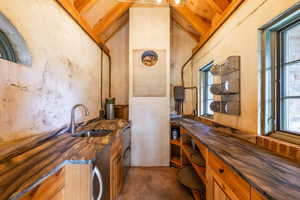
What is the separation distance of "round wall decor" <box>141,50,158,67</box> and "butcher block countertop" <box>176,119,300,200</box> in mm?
1994

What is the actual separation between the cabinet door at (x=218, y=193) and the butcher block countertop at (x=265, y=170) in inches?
9.9

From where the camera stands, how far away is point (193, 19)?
2.53 meters

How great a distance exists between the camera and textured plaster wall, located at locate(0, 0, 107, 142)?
3.18 feet

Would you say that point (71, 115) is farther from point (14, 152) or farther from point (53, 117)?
point (14, 152)

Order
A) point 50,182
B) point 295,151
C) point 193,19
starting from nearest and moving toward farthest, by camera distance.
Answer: point 50,182
point 295,151
point 193,19

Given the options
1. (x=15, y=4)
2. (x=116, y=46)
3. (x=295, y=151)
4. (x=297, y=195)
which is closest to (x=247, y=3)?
(x=295, y=151)

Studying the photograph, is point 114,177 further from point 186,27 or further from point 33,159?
point 186,27

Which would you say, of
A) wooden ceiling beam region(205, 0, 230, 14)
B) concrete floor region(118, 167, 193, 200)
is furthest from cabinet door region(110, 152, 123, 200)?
wooden ceiling beam region(205, 0, 230, 14)

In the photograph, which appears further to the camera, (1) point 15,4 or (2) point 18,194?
(1) point 15,4

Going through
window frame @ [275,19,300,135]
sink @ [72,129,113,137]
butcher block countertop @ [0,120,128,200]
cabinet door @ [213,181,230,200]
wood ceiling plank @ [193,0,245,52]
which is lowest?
cabinet door @ [213,181,230,200]

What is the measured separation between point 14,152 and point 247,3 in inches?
88.0

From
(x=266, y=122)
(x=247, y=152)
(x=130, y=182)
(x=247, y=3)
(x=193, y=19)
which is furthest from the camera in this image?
(x=193, y=19)

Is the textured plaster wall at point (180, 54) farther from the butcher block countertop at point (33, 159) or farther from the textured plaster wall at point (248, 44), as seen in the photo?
the butcher block countertop at point (33, 159)

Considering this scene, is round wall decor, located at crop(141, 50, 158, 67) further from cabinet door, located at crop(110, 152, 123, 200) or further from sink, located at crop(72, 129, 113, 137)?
cabinet door, located at crop(110, 152, 123, 200)
